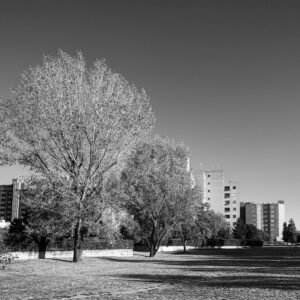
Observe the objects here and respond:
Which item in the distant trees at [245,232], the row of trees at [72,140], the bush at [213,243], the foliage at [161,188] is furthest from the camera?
the distant trees at [245,232]

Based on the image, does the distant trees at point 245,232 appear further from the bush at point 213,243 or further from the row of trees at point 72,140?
the row of trees at point 72,140

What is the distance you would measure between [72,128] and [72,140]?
3.18 ft

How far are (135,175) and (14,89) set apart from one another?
11.7 metres

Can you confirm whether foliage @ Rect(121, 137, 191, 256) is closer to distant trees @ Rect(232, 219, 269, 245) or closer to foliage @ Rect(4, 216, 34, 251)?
foliage @ Rect(4, 216, 34, 251)

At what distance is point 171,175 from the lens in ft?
166

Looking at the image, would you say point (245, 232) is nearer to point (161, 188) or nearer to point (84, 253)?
point (161, 188)

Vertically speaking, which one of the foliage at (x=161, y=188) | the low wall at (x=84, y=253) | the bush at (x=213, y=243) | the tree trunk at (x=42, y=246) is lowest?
the bush at (x=213, y=243)

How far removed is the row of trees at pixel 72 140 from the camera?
3328 centimetres

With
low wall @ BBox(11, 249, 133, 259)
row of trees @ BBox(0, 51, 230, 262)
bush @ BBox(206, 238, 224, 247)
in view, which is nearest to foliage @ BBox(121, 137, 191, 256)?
low wall @ BBox(11, 249, 133, 259)

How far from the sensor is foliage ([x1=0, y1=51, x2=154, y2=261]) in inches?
1313

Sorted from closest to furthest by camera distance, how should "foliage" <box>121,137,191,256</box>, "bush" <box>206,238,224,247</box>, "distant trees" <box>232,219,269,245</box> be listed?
"foliage" <box>121,137,191,256</box>, "bush" <box>206,238,224,247</box>, "distant trees" <box>232,219,269,245</box>

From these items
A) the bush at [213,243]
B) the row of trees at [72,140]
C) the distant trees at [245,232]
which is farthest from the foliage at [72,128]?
the distant trees at [245,232]

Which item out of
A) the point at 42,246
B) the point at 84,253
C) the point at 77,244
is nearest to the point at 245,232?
the point at 84,253

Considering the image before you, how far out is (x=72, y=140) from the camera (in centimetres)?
3388
